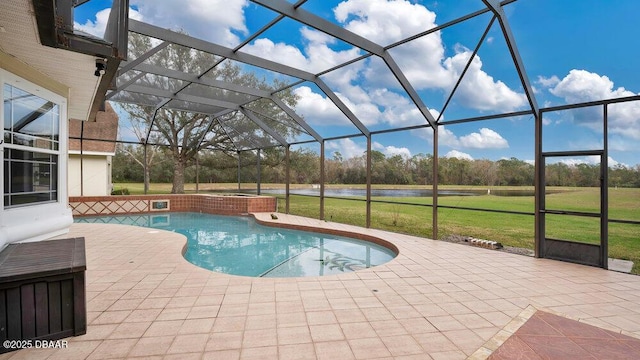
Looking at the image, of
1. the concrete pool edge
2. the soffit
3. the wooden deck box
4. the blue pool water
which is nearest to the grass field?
the concrete pool edge

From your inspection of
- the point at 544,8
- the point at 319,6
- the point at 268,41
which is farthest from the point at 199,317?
the point at 544,8

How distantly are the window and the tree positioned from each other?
9.43 ft

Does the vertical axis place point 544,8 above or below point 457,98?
above

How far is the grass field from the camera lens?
214 inches

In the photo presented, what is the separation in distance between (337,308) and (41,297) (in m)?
2.64

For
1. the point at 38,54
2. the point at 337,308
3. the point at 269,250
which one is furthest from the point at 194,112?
the point at 337,308

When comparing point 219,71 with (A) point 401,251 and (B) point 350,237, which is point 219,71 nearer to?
(B) point 350,237

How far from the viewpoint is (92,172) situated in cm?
1459

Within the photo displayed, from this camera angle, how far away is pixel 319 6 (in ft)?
15.8

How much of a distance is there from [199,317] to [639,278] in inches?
245

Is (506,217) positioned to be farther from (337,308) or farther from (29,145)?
(29,145)

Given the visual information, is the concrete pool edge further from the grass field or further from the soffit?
the soffit

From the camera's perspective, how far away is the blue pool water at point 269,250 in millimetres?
5773

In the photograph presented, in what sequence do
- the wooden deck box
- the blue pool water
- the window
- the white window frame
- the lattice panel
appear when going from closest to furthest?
the wooden deck box → the white window frame → the window → the blue pool water → the lattice panel
